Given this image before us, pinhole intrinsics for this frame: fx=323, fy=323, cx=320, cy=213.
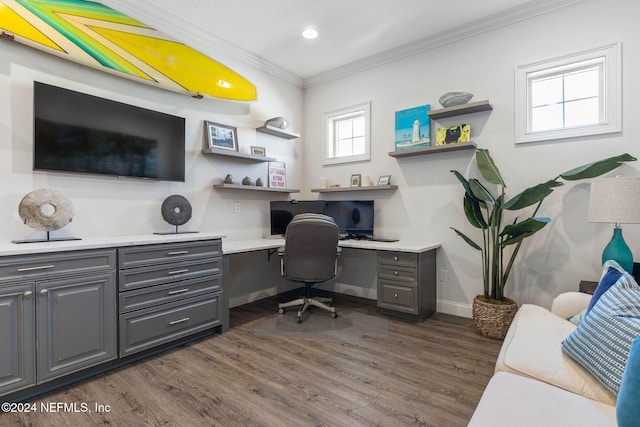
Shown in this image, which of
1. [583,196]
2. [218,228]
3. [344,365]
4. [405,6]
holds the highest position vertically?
[405,6]

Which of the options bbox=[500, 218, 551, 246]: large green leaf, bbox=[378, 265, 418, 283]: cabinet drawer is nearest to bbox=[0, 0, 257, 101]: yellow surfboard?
bbox=[378, 265, 418, 283]: cabinet drawer

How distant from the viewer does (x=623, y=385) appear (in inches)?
37.1

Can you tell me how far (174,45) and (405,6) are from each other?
2.22 metres

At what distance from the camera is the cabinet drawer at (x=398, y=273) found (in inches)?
125

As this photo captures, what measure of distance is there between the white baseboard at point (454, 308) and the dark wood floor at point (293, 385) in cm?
47

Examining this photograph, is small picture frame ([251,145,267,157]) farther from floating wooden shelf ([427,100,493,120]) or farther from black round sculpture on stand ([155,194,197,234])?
floating wooden shelf ([427,100,493,120])

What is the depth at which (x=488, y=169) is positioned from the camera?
2.88 m

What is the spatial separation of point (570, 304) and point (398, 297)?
1.50 meters

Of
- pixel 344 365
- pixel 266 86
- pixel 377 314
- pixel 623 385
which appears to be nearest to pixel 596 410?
pixel 623 385

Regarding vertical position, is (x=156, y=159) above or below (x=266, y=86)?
below

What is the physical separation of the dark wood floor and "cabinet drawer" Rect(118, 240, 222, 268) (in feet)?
2.42

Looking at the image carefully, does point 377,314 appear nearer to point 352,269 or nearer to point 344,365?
point 352,269

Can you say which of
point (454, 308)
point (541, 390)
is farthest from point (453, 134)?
point (541, 390)

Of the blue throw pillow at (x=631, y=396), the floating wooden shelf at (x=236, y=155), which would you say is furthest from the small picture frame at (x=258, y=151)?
the blue throw pillow at (x=631, y=396)
